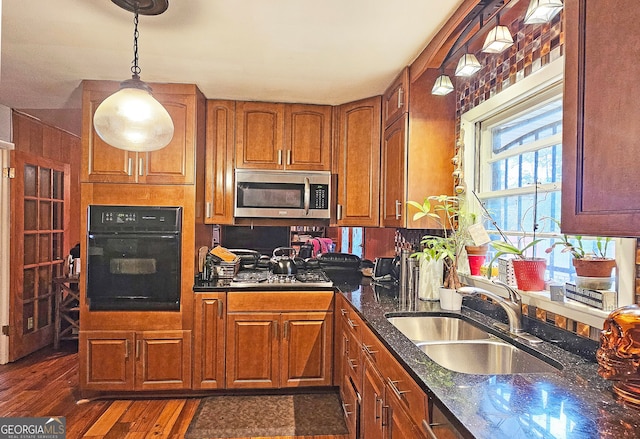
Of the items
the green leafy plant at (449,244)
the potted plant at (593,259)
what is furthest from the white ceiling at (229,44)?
the potted plant at (593,259)

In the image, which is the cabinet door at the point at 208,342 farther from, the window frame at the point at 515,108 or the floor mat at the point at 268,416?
the window frame at the point at 515,108

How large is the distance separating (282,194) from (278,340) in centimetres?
111

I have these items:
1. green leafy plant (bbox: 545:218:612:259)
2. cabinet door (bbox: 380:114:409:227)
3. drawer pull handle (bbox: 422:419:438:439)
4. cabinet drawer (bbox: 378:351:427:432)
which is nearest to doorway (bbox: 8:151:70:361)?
cabinet door (bbox: 380:114:409:227)

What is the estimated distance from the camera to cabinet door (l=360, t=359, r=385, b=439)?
1665mm

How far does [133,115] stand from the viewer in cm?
182

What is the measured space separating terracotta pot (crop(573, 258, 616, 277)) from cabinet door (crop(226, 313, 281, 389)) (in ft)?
6.54

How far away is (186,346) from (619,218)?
2.72 meters

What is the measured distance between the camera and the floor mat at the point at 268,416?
98.3 inches

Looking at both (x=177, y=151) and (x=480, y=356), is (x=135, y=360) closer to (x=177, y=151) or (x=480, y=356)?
(x=177, y=151)

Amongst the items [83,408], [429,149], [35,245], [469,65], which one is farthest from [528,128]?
[35,245]

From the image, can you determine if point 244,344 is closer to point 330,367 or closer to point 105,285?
point 330,367

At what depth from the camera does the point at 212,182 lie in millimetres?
3199

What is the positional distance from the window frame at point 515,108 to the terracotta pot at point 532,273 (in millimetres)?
34

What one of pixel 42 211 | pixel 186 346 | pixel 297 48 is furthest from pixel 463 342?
pixel 42 211
